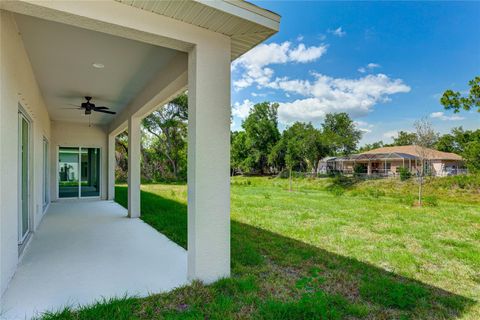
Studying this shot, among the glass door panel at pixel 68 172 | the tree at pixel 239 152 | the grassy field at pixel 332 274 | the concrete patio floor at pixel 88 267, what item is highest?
the tree at pixel 239 152

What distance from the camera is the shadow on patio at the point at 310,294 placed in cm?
238

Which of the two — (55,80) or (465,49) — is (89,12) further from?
(465,49)

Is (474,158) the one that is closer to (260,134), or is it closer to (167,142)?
(260,134)

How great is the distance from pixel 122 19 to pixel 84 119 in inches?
308

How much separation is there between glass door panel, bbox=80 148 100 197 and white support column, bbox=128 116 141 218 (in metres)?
4.14

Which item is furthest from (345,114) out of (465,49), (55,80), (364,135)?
(55,80)

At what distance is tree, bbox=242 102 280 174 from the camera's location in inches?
1233

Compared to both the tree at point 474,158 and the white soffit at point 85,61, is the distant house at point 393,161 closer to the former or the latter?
the tree at point 474,158

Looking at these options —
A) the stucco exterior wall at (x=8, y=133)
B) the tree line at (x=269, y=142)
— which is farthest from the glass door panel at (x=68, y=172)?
the tree line at (x=269, y=142)

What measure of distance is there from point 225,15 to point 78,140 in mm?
9127

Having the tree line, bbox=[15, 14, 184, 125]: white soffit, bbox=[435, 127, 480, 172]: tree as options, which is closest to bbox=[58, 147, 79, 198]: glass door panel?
bbox=[15, 14, 184, 125]: white soffit

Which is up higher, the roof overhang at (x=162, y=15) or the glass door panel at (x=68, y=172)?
the roof overhang at (x=162, y=15)

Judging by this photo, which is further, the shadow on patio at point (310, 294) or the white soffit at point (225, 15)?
the white soffit at point (225, 15)

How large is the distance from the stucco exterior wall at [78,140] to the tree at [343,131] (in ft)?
81.2
